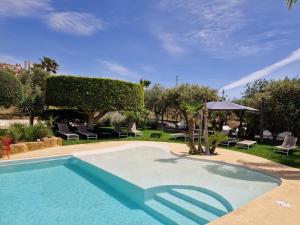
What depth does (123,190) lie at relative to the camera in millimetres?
9055

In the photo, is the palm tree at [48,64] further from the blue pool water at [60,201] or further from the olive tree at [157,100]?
the blue pool water at [60,201]

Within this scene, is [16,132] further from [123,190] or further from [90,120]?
[90,120]

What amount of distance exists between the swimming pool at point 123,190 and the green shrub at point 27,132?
8.88 ft

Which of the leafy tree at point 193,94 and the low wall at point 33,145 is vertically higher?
the leafy tree at point 193,94

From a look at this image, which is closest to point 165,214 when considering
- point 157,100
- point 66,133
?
point 66,133

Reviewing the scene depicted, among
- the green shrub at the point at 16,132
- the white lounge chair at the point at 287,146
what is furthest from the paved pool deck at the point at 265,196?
the white lounge chair at the point at 287,146

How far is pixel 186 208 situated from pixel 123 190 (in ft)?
8.93

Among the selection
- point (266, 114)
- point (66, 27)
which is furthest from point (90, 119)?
point (266, 114)

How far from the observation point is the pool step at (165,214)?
22.2 feet

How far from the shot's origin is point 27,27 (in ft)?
69.1

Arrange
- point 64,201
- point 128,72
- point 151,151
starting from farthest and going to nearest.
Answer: point 128,72 < point 151,151 < point 64,201

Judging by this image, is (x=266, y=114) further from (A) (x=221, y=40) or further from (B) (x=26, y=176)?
(B) (x=26, y=176)

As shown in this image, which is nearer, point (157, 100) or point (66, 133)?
point (66, 133)

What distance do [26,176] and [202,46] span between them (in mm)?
19149
